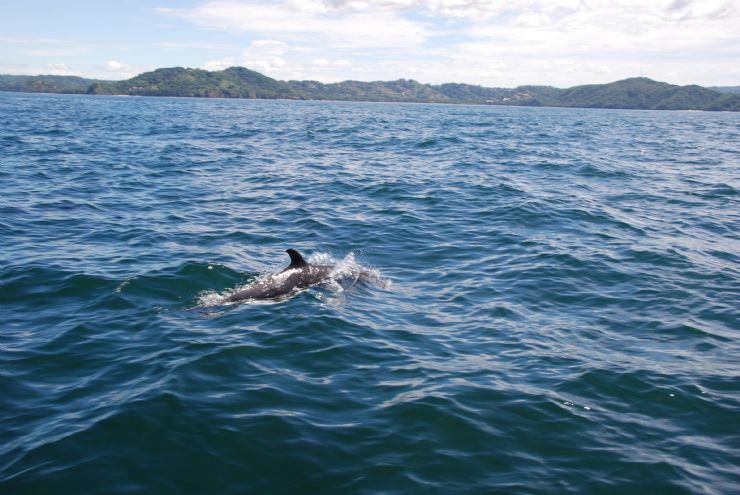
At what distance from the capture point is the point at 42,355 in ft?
33.9

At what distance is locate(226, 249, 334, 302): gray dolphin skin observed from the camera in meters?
13.6

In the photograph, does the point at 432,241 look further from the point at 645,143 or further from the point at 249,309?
the point at 645,143

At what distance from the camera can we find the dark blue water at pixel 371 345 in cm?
755

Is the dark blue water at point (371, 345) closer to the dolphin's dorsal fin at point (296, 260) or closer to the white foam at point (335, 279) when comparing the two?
the white foam at point (335, 279)

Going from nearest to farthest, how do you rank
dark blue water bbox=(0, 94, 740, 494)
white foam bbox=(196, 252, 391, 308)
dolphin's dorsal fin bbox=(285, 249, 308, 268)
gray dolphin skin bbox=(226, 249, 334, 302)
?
dark blue water bbox=(0, 94, 740, 494), white foam bbox=(196, 252, 391, 308), gray dolphin skin bbox=(226, 249, 334, 302), dolphin's dorsal fin bbox=(285, 249, 308, 268)

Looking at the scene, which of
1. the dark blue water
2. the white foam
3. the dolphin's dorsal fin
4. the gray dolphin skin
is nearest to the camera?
the dark blue water

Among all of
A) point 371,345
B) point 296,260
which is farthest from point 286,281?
point 371,345

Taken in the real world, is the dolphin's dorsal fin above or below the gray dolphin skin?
above

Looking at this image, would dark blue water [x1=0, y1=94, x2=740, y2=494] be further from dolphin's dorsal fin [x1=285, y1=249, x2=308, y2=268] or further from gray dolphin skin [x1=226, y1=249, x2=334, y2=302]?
dolphin's dorsal fin [x1=285, y1=249, x2=308, y2=268]

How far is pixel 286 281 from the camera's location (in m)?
14.1

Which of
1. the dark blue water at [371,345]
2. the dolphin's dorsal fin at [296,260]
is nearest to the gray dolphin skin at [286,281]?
the dolphin's dorsal fin at [296,260]

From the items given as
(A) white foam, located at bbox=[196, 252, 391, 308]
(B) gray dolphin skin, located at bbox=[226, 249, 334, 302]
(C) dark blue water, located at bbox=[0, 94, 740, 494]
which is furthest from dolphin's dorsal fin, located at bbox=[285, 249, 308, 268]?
(C) dark blue water, located at bbox=[0, 94, 740, 494]

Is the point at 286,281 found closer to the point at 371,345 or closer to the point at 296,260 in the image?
the point at 296,260

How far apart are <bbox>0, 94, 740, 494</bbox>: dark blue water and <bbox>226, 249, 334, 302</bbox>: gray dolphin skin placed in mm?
395
